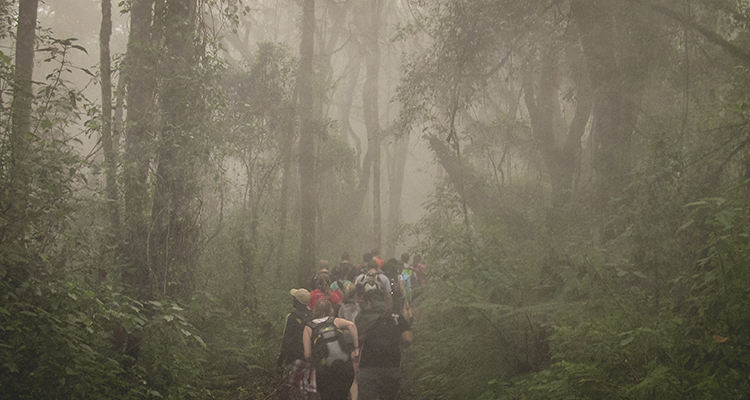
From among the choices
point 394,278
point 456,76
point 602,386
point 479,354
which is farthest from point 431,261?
point 602,386

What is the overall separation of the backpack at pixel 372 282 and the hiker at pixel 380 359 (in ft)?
3.64

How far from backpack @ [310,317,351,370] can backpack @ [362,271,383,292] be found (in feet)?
6.50

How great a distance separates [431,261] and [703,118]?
6.97m

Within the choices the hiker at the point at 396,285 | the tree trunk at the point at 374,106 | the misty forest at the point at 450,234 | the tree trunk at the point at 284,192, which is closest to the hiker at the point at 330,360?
the misty forest at the point at 450,234

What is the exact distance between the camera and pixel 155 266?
25.0 ft

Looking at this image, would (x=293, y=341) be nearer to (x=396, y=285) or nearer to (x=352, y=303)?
(x=352, y=303)

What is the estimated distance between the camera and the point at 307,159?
1386cm

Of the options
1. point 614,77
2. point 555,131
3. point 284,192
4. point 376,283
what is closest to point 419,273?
point 284,192

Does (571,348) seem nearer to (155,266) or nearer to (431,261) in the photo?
(155,266)

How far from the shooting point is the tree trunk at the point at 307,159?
531 inches

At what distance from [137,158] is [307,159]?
5.99 metres

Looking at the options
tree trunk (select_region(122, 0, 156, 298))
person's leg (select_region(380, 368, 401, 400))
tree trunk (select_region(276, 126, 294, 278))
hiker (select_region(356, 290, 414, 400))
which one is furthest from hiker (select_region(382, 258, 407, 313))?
tree trunk (select_region(276, 126, 294, 278))

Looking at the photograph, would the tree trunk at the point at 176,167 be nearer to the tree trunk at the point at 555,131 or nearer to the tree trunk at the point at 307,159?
the tree trunk at the point at 307,159

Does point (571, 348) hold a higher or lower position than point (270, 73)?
lower
